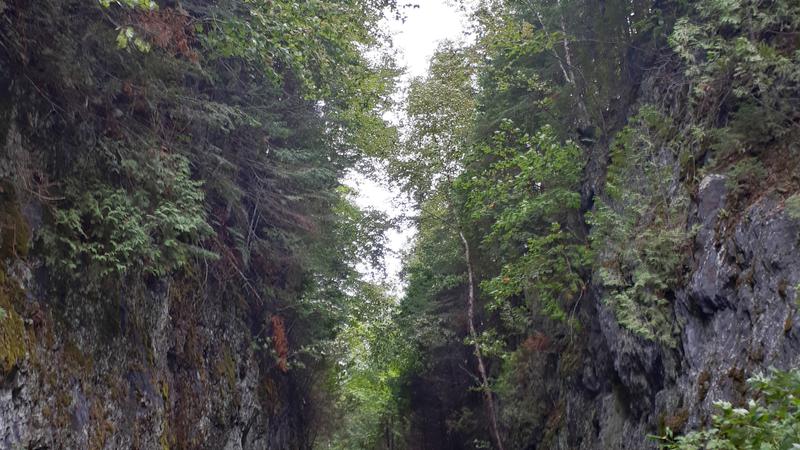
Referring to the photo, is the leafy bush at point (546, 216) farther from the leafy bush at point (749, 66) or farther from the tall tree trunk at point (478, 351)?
the leafy bush at point (749, 66)

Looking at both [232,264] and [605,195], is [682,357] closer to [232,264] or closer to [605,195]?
[605,195]

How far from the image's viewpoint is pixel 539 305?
17.0 m

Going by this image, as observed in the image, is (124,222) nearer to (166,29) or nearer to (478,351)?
(166,29)

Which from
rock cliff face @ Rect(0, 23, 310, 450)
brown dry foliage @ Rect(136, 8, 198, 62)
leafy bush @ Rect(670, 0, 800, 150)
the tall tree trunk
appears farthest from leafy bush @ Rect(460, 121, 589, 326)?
brown dry foliage @ Rect(136, 8, 198, 62)

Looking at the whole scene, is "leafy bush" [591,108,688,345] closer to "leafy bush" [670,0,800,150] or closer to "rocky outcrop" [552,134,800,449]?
"rocky outcrop" [552,134,800,449]

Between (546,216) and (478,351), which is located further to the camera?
(478,351)

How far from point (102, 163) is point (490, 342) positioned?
12726mm

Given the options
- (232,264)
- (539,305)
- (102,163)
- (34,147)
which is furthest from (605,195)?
(34,147)

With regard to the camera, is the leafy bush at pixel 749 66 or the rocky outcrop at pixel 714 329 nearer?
the rocky outcrop at pixel 714 329


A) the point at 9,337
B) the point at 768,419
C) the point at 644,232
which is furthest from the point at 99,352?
the point at 768,419

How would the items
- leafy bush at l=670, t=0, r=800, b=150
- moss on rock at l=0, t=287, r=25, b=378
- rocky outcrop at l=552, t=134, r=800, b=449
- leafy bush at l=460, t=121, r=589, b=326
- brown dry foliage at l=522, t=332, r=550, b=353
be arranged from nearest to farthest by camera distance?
moss on rock at l=0, t=287, r=25, b=378, rocky outcrop at l=552, t=134, r=800, b=449, leafy bush at l=670, t=0, r=800, b=150, leafy bush at l=460, t=121, r=589, b=326, brown dry foliage at l=522, t=332, r=550, b=353

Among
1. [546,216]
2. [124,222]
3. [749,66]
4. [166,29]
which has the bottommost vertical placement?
[124,222]

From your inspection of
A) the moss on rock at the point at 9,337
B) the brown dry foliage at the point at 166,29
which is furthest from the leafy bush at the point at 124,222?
the brown dry foliage at the point at 166,29

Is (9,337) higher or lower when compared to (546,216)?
lower
